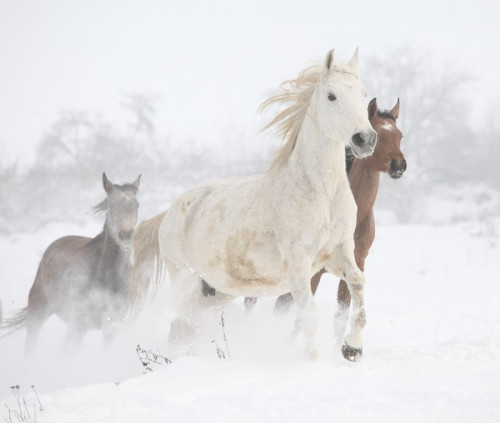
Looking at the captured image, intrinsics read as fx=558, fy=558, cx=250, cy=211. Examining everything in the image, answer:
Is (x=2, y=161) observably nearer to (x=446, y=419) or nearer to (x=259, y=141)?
(x=259, y=141)

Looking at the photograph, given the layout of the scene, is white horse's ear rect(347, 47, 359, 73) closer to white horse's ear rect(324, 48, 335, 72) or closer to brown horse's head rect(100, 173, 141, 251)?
white horse's ear rect(324, 48, 335, 72)

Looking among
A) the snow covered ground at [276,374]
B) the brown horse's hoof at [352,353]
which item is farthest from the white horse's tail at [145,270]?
the brown horse's hoof at [352,353]

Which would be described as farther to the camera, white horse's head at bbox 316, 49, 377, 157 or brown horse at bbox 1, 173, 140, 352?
brown horse at bbox 1, 173, 140, 352

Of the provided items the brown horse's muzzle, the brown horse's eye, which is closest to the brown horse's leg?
the brown horse's muzzle

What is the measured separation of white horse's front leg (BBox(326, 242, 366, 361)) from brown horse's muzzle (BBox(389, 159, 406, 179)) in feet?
3.56

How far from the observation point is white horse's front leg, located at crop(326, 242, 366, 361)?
4032 millimetres

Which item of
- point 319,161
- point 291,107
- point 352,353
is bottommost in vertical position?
point 352,353

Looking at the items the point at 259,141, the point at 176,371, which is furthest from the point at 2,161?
the point at 176,371

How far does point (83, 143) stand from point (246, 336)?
70.4 feet

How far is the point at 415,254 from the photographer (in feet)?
48.8

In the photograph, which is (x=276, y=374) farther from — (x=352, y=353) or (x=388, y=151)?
(x=388, y=151)

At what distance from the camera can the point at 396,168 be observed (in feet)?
16.6

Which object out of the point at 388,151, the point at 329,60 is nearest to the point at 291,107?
the point at 329,60

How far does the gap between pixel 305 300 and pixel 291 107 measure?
1.72 m
